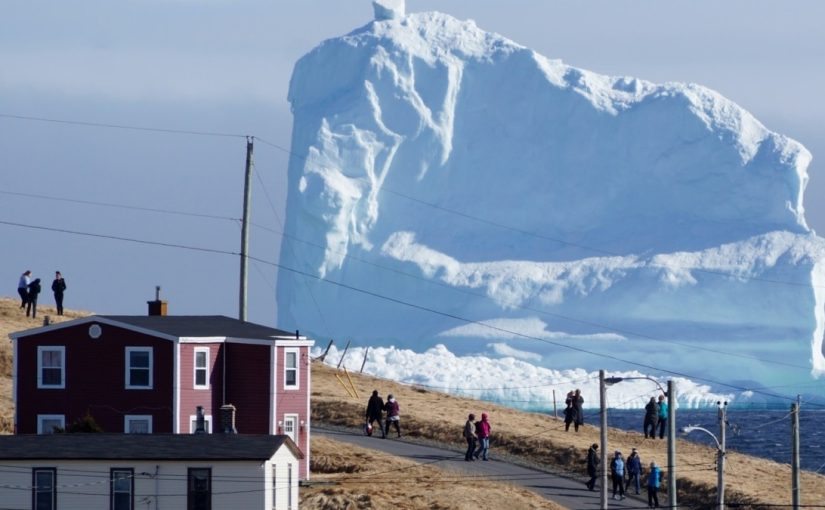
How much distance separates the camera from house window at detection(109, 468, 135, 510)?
37625mm

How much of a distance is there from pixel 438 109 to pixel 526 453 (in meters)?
58.3

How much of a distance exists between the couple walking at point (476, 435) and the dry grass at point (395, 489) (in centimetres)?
205

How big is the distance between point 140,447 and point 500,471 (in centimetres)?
1312

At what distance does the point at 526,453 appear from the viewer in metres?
53.0

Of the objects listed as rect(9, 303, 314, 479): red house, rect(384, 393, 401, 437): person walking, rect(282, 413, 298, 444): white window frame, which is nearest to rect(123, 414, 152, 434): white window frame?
rect(9, 303, 314, 479): red house

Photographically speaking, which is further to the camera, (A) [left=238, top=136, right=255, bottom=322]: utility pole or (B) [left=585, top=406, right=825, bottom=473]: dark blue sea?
(B) [left=585, top=406, right=825, bottom=473]: dark blue sea

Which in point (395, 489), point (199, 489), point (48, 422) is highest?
point (48, 422)

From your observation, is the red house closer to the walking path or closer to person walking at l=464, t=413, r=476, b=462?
the walking path

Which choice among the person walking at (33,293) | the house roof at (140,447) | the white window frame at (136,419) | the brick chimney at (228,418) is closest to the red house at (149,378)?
the white window frame at (136,419)

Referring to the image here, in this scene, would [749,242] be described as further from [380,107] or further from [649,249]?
[380,107]

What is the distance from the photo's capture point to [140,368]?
44.9m

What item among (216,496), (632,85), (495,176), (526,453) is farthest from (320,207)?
(216,496)

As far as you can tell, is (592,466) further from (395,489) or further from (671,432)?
(671,432)

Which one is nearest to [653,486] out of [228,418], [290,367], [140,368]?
[290,367]
